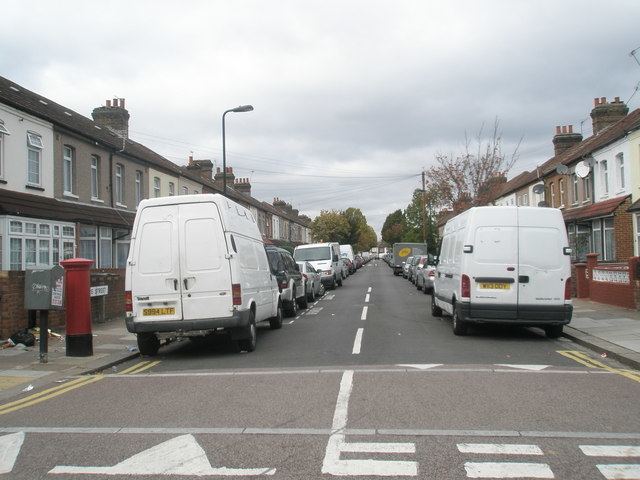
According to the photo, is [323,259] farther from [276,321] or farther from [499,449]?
[499,449]

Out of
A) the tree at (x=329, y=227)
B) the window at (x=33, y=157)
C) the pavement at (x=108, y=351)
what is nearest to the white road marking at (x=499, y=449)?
the pavement at (x=108, y=351)

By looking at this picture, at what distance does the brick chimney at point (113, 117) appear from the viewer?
28.9 meters

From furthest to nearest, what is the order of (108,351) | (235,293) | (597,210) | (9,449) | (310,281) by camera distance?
(597,210) < (310,281) < (108,351) < (235,293) < (9,449)

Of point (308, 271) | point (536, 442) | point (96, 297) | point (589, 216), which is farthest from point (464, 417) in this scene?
point (589, 216)

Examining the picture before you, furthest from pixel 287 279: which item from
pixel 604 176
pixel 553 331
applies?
pixel 604 176

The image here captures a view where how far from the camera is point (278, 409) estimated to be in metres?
6.67

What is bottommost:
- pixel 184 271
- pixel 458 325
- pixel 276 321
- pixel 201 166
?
pixel 276 321

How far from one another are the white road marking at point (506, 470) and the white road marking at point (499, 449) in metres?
0.26

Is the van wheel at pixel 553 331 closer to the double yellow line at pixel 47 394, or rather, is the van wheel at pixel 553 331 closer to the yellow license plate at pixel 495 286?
the yellow license plate at pixel 495 286

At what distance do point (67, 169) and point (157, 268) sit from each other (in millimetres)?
13530

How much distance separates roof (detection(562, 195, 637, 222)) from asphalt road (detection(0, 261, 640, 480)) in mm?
16357

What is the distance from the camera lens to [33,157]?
1956 cm

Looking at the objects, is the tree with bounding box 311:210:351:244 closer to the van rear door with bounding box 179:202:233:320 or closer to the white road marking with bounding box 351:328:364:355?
the white road marking with bounding box 351:328:364:355

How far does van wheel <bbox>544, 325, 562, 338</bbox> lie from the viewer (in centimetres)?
1235
